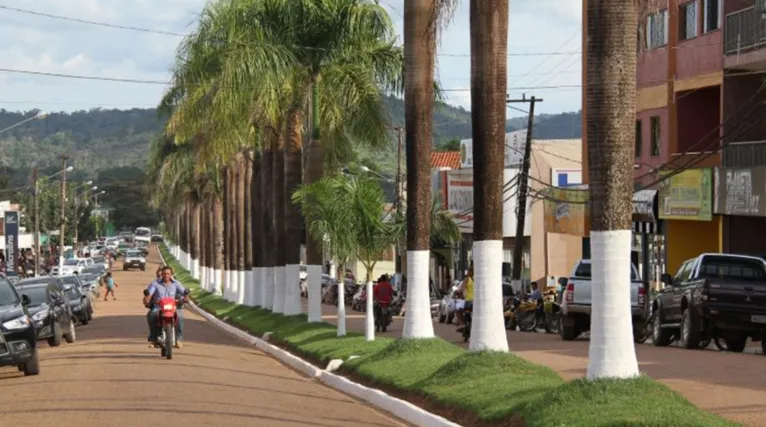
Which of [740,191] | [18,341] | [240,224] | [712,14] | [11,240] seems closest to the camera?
[18,341]

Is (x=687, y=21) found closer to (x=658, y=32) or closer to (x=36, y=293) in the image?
(x=658, y=32)

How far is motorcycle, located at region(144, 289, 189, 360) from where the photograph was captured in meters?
26.3

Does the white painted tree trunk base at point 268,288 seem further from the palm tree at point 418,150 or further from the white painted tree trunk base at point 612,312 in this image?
the white painted tree trunk base at point 612,312

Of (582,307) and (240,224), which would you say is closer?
(582,307)

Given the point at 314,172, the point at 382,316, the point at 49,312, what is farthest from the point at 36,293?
the point at 382,316

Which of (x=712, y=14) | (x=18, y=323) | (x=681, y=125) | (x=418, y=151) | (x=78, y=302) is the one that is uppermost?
(x=712, y=14)

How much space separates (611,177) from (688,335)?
47.4ft

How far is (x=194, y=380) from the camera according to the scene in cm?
2133

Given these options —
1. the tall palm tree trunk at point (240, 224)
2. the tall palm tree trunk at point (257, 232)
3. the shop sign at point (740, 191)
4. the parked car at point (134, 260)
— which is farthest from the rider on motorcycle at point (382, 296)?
the parked car at point (134, 260)

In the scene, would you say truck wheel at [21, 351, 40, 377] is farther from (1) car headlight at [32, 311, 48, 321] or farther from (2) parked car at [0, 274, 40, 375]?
(1) car headlight at [32, 311, 48, 321]

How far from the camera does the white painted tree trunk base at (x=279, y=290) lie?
42.8 metres

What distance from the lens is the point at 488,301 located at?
20297mm

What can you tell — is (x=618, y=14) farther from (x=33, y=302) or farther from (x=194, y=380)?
(x=33, y=302)

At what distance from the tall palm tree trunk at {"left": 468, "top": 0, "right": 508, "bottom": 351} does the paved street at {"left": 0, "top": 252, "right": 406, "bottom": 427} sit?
239 centimetres
